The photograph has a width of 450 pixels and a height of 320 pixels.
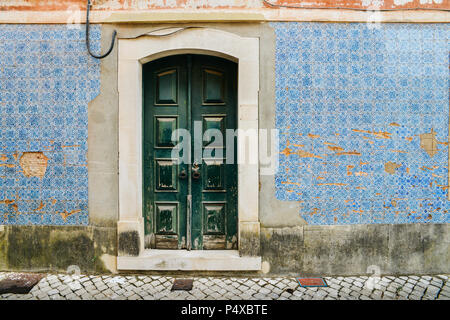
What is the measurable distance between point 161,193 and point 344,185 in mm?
2527

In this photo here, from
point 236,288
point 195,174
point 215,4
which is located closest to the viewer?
point 236,288

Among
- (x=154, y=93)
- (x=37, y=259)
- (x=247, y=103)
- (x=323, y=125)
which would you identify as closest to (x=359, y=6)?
(x=323, y=125)

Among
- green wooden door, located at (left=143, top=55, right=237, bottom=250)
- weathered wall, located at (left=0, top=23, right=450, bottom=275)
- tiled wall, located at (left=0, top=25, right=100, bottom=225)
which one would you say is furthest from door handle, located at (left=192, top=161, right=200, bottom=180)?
tiled wall, located at (left=0, top=25, right=100, bottom=225)

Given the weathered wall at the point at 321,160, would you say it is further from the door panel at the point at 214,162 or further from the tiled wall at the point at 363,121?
the door panel at the point at 214,162

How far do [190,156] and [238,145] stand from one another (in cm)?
73

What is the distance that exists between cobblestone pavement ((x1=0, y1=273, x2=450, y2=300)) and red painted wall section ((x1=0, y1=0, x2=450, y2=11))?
11.6ft

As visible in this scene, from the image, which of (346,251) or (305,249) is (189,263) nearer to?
(305,249)

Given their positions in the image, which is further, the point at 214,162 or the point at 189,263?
the point at 214,162

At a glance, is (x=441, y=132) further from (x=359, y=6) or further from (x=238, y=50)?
(x=238, y=50)

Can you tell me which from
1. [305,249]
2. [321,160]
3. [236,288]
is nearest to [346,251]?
[305,249]

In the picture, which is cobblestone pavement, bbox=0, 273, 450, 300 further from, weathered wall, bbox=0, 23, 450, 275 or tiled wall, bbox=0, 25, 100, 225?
tiled wall, bbox=0, 25, 100, 225

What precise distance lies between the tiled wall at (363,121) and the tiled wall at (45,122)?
263cm

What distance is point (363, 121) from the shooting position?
3.70 metres

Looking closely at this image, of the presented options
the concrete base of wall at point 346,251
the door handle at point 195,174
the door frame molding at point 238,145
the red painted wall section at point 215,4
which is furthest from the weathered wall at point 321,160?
the door handle at point 195,174
